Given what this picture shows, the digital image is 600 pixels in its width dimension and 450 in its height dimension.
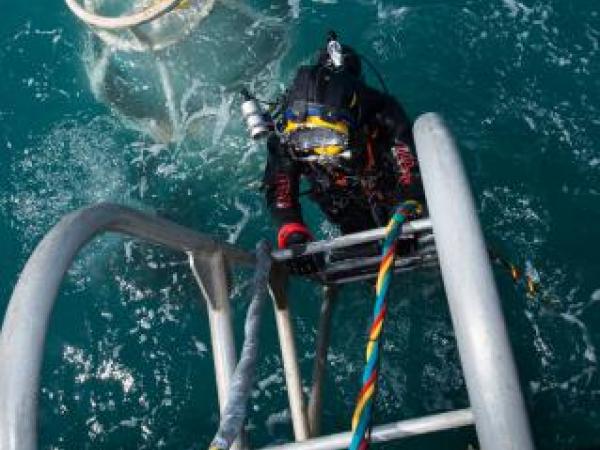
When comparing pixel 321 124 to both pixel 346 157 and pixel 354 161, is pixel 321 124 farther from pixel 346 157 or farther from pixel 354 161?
pixel 354 161

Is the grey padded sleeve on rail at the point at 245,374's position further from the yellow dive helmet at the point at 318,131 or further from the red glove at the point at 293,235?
the yellow dive helmet at the point at 318,131

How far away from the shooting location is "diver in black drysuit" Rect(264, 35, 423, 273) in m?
3.19

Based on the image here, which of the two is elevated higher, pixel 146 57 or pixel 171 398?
pixel 146 57

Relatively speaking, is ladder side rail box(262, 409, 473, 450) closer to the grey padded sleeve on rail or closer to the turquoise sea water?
the grey padded sleeve on rail

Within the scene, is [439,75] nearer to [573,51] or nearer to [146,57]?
[573,51]

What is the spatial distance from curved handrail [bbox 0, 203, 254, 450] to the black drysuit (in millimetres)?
1821

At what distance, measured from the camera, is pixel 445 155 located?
5.24 feet

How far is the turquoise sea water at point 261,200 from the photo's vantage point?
4.36 metres

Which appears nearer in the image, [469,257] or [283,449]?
[469,257]

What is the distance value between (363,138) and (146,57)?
3.75 meters

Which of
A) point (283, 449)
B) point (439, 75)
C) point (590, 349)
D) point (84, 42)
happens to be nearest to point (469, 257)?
point (283, 449)

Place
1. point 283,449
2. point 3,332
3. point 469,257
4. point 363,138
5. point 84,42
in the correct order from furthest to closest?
point 84,42
point 363,138
point 283,449
point 469,257
point 3,332

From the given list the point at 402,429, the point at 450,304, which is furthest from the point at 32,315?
the point at 402,429

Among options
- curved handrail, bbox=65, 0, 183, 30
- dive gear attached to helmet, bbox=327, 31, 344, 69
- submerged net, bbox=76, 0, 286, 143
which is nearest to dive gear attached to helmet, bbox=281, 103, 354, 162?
dive gear attached to helmet, bbox=327, 31, 344, 69
